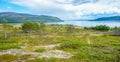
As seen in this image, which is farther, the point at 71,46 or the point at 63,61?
the point at 71,46

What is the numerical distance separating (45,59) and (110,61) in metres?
13.2

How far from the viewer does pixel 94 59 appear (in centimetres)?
4069

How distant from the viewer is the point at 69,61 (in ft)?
127

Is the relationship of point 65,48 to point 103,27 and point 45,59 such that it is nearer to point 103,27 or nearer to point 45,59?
point 45,59

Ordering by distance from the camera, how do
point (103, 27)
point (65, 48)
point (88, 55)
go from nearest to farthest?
point (88, 55)
point (65, 48)
point (103, 27)

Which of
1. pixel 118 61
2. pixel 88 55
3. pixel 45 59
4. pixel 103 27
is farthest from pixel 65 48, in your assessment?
pixel 103 27

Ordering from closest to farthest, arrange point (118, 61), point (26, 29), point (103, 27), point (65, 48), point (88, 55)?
point (118, 61)
point (88, 55)
point (65, 48)
point (26, 29)
point (103, 27)

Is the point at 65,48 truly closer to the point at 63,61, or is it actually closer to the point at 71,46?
the point at 71,46

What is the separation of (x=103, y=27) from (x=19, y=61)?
150m

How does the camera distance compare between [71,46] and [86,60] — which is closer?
[86,60]

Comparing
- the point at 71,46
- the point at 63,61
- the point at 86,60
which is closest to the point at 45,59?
the point at 63,61

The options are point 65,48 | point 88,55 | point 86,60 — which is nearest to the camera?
point 86,60

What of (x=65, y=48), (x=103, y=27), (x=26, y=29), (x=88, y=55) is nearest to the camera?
(x=88, y=55)

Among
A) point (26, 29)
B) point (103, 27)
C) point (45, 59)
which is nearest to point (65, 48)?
point (45, 59)
